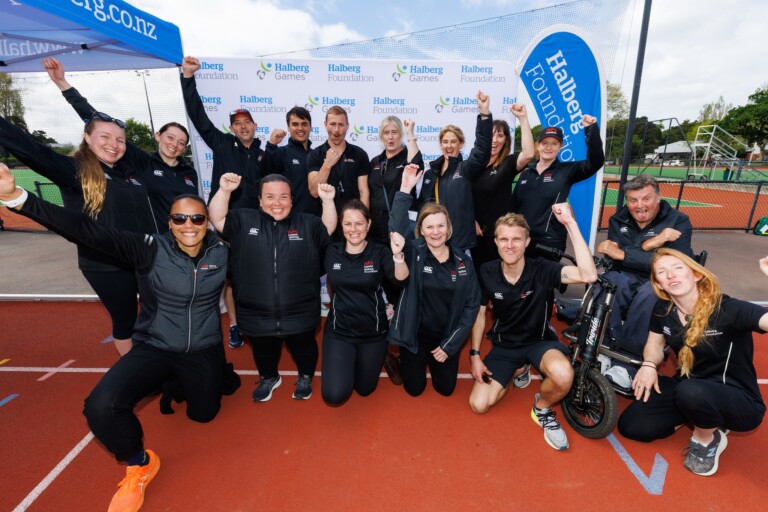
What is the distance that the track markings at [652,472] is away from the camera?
2520mm

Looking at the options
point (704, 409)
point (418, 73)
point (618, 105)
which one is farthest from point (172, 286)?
point (618, 105)

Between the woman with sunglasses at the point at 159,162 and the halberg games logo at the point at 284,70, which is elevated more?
the halberg games logo at the point at 284,70

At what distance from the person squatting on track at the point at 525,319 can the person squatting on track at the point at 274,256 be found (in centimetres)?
→ 155

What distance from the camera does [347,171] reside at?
4207mm

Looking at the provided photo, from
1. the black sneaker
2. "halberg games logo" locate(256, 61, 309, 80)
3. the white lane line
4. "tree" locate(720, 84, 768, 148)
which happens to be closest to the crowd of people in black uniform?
the white lane line

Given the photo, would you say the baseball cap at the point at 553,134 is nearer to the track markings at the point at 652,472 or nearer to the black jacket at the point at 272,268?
the black jacket at the point at 272,268

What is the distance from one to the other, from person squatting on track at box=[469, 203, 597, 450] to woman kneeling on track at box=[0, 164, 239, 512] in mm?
2291

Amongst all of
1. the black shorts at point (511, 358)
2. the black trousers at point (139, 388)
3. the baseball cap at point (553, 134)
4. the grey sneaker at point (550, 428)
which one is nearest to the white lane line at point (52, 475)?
the black trousers at point (139, 388)

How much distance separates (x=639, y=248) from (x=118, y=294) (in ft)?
16.7

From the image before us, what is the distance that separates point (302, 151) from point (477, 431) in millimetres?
3500

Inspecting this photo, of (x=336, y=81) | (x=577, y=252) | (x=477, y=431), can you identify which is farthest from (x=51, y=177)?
(x=577, y=252)

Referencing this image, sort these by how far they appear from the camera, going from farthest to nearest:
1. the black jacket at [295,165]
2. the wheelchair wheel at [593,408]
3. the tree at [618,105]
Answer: the tree at [618,105] → the black jacket at [295,165] → the wheelchair wheel at [593,408]

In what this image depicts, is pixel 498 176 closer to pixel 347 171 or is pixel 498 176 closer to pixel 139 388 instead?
pixel 347 171

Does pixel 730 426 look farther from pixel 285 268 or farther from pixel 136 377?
pixel 136 377
